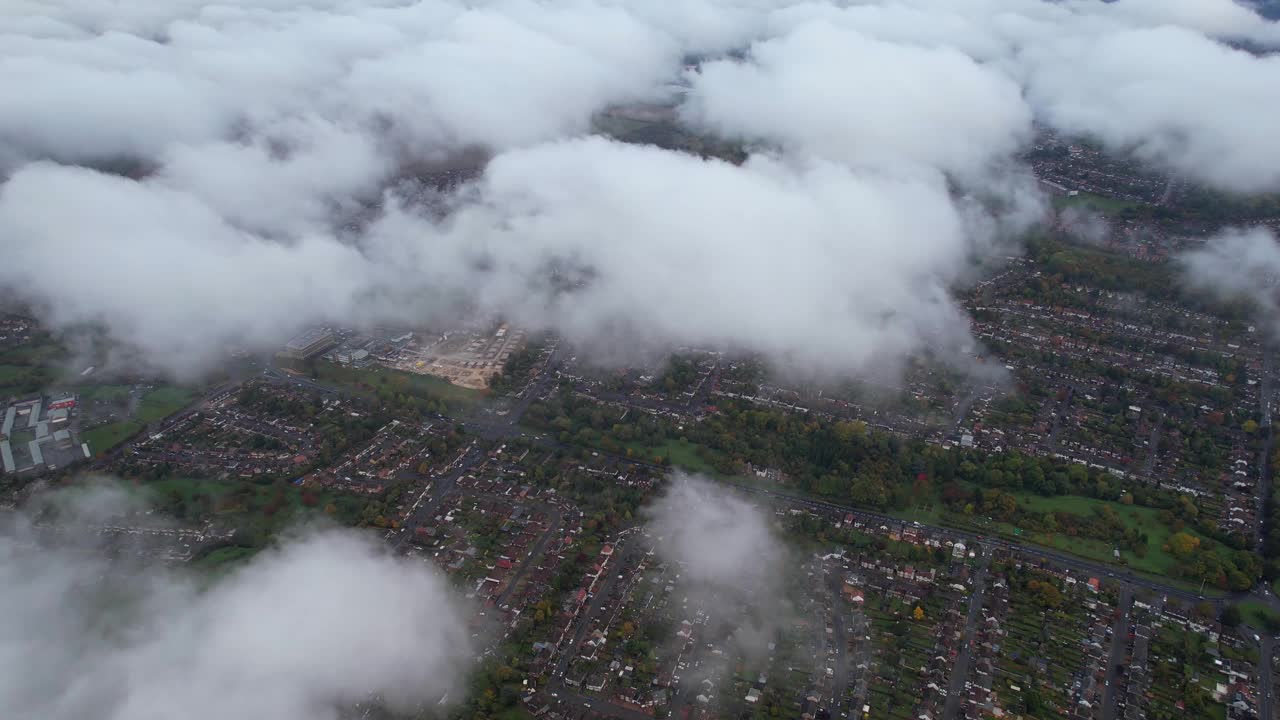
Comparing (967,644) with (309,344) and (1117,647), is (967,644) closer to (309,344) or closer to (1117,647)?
(1117,647)

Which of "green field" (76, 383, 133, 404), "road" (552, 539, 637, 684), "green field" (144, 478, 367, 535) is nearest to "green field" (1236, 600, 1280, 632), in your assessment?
"road" (552, 539, 637, 684)

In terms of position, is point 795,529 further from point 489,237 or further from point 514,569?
point 489,237

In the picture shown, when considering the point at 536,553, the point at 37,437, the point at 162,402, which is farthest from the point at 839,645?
the point at 37,437

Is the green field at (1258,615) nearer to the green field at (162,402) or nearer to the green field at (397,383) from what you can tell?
the green field at (397,383)

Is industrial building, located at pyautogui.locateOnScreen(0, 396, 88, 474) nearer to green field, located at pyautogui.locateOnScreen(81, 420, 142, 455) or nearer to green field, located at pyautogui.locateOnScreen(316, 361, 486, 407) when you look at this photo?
green field, located at pyautogui.locateOnScreen(81, 420, 142, 455)

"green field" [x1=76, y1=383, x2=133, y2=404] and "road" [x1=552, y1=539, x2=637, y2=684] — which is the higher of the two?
"road" [x1=552, y1=539, x2=637, y2=684]

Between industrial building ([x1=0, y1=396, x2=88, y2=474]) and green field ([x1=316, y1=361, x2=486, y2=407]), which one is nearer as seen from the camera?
industrial building ([x1=0, y1=396, x2=88, y2=474])

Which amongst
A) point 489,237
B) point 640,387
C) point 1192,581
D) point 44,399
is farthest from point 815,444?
point 44,399
